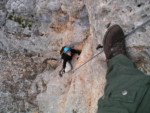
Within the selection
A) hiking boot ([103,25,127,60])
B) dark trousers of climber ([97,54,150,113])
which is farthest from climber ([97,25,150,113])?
hiking boot ([103,25,127,60])

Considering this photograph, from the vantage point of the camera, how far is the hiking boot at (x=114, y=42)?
3527 millimetres

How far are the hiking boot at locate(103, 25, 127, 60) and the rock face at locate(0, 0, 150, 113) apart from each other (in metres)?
1.01

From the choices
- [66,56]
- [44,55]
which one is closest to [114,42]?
[66,56]

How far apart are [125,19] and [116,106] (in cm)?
185

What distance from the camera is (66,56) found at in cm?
568

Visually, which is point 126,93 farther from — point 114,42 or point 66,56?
point 66,56

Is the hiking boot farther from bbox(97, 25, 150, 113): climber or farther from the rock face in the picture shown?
the rock face

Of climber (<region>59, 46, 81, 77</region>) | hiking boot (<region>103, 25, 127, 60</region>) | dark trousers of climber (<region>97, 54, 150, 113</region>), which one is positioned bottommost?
climber (<region>59, 46, 81, 77</region>)

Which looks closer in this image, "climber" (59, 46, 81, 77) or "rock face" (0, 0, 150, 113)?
"rock face" (0, 0, 150, 113)

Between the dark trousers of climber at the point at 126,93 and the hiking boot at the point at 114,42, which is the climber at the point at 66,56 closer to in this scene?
the hiking boot at the point at 114,42

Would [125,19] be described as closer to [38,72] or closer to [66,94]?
[66,94]

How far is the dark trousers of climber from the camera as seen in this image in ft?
7.38

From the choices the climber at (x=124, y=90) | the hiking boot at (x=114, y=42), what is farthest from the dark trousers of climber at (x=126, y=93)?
the hiking boot at (x=114, y=42)

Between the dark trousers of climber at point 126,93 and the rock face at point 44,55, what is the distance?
5.88 ft
